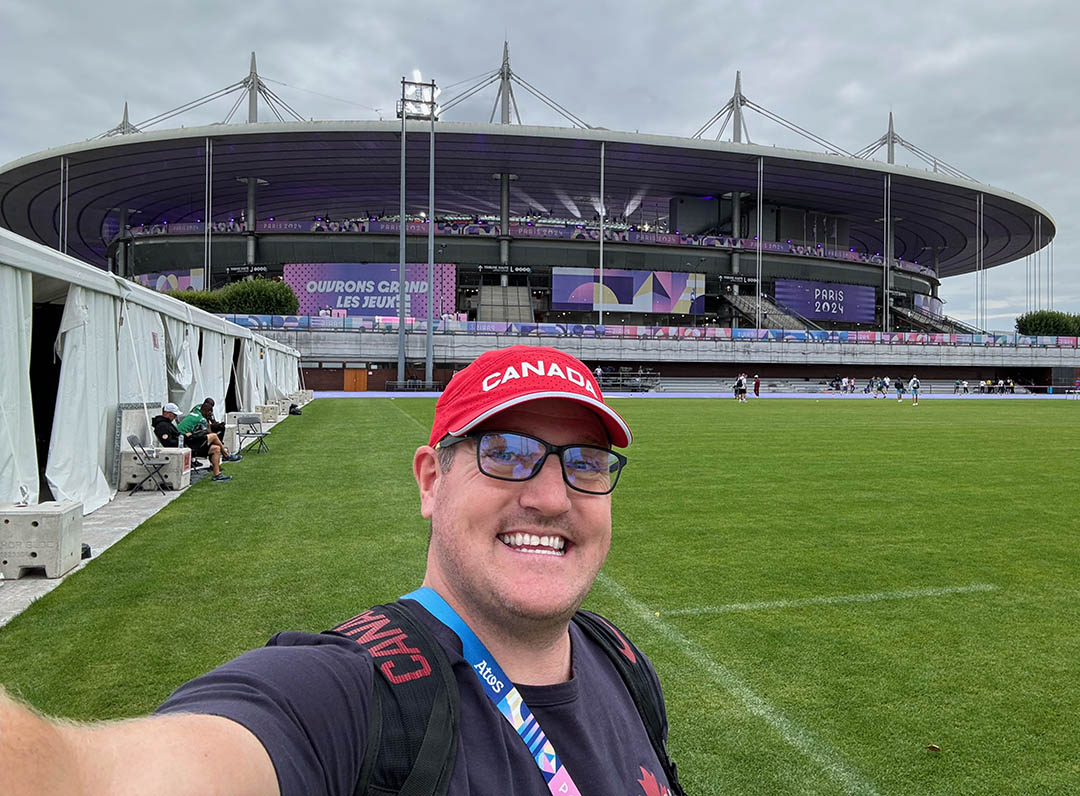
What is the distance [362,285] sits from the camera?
211 feet

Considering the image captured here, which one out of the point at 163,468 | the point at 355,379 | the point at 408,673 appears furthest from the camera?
the point at 355,379

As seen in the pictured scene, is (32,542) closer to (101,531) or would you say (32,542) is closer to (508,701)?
(101,531)

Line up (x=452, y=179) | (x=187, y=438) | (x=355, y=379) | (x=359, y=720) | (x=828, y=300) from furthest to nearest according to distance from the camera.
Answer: (x=828, y=300) < (x=452, y=179) < (x=355, y=379) < (x=187, y=438) < (x=359, y=720)

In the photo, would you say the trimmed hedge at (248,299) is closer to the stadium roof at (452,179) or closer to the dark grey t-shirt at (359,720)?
the stadium roof at (452,179)

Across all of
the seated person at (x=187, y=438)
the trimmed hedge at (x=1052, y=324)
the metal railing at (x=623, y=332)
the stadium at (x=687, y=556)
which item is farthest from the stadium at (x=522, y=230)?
the seated person at (x=187, y=438)

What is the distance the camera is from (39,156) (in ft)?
190

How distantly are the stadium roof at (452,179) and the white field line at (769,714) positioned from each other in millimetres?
55776

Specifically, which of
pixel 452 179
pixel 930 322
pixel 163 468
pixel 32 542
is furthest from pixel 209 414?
pixel 930 322

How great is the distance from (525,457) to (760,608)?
4287mm

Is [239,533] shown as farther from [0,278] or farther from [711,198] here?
Result: [711,198]

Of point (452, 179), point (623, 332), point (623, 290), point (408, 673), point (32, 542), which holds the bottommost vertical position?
point (32, 542)

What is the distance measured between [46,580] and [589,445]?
20.6ft

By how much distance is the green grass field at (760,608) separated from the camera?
3.38m

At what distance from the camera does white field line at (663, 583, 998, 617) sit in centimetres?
530
